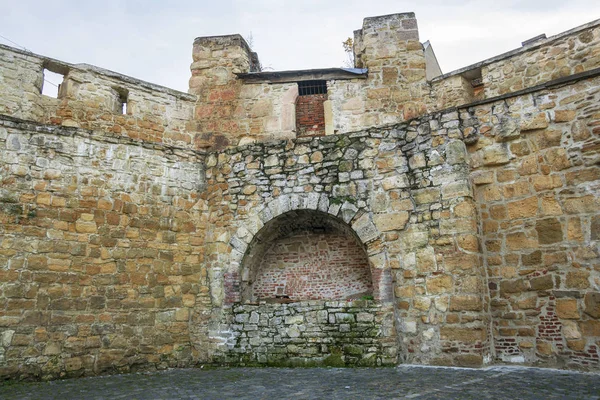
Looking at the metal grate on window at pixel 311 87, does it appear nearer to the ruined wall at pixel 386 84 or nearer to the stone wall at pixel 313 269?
the ruined wall at pixel 386 84

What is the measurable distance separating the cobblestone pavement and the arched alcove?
1.43 m

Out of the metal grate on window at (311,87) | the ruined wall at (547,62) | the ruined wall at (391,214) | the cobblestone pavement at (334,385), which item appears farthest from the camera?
the metal grate on window at (311,87)

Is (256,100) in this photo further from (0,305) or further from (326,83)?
(0,305)

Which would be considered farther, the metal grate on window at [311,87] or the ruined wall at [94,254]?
the metal grate on window at [311,87]

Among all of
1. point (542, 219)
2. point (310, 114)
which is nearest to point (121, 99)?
point (310, 114)

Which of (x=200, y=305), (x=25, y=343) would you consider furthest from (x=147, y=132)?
(x=25, y=343)

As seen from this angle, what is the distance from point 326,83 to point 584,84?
189 inches

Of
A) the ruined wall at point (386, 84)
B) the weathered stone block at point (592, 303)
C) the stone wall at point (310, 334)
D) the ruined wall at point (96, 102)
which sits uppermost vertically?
the ruined wall at point (386, 84)

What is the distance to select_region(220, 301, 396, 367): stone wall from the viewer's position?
6.06 m

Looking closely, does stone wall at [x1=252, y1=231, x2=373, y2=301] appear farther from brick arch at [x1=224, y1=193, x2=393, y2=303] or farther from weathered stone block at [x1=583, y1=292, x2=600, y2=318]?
weathered stone block at [x1=583, y1=292, x2=600, y2=318]

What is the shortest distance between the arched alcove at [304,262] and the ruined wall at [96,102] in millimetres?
2481

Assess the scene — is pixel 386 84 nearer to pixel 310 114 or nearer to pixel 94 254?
pixel 310 114

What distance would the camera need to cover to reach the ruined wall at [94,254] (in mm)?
5918

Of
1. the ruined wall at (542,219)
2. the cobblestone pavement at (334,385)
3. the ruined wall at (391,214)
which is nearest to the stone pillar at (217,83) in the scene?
the ruined wall at (391,214)
